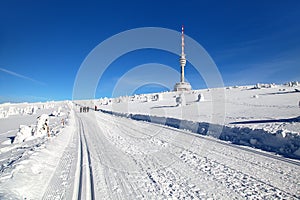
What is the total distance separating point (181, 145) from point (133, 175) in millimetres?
4422

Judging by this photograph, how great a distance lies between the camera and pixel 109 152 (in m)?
9.34

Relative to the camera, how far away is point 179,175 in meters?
6.05

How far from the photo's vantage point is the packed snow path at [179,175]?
4871 mm

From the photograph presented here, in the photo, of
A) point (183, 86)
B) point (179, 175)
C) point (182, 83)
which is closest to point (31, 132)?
point (179, 175)

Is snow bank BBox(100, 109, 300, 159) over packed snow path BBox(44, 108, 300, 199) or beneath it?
over

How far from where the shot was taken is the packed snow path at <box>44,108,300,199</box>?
4.87 meters

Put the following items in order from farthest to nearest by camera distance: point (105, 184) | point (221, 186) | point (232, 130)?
point (232, 130) → point (105, 184) → point (221, 186)

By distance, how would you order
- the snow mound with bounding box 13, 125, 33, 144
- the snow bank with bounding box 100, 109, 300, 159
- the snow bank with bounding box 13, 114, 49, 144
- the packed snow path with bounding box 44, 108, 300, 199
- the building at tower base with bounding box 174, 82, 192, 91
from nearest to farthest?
the packed snow path with bounding box 44, 108, 300, 199 < the snow bank with bounding box 100, 109, 300, 159 < the snow mound with bounding box 13, 125, 33, 144 < the snow bank with bounding box 13, 114, 49, 144 < the building at tower base with bounding box 174, 82, 192, 91

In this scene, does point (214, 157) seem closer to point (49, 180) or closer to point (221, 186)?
point (221, 186)

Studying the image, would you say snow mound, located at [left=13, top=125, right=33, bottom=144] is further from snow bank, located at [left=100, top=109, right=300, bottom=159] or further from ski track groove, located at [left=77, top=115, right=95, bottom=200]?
snow bank, located at [left=100, top=109, right=300, bottom=159]

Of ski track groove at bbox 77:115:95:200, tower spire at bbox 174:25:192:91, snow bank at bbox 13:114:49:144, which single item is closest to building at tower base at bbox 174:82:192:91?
tower spire at bbox 174:25:192:91

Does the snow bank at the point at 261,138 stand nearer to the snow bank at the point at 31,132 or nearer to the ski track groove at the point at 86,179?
the ski track groove at the point at 86,179

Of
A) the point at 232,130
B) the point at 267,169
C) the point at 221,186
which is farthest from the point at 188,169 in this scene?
the point at 232,130

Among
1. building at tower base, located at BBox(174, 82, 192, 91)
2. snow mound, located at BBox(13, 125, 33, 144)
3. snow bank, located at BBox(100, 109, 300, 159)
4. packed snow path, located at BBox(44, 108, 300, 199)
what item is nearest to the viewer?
packed snow path, located at BBox(44, 108, 300, 199)
